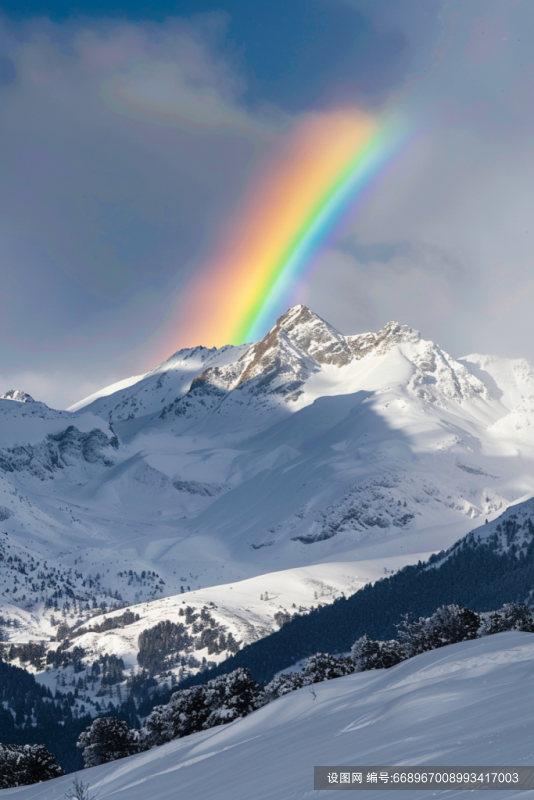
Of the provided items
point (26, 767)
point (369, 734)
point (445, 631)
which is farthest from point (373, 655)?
point (369, 734)

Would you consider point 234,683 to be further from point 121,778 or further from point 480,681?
point 480,681

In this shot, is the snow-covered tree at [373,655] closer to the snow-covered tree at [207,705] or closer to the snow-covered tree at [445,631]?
the snow-covered tree at [445,631]

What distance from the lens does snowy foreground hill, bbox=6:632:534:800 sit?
73.6 ft

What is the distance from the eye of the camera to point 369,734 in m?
29.7

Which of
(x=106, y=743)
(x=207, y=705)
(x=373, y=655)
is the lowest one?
(x=106, y=743)

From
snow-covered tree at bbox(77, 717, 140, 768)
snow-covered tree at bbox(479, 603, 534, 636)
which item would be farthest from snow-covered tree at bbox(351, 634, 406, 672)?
snow-covered tree at bbox(77, 717, 140, 768)

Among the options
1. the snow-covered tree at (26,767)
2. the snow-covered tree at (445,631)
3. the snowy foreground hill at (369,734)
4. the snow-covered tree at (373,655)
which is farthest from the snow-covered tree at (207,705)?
the snow-covered tree at (445,631)

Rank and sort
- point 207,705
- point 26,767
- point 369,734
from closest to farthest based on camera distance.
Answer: point 369,734
point 26,767
point 207,705

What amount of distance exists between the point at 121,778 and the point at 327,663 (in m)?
43.3

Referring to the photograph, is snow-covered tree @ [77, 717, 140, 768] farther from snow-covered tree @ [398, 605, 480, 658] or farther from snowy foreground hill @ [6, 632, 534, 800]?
snow-covered tree @ [398, 605, 480, 658]

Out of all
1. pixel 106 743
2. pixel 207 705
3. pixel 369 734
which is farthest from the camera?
pixel 106 743

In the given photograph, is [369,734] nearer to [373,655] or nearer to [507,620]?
[373,655]

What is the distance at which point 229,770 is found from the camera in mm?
34844

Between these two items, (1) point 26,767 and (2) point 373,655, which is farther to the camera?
(2) point 373,655
